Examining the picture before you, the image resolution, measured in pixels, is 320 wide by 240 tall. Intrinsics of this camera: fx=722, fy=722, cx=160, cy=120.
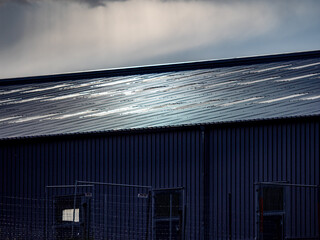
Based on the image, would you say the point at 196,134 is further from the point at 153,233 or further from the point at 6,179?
the point at 6,179

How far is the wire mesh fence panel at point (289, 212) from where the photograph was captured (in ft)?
74.3

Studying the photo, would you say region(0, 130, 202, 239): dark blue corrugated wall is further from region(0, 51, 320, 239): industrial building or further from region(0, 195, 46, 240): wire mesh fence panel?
region(0, 195, 46, 240): wire mesh fence panel

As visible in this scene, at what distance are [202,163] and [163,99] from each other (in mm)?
6847

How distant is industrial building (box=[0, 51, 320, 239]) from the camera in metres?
23.0

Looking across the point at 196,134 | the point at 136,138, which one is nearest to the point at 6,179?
the point at 136,138

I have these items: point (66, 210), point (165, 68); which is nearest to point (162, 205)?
point (66, 210)

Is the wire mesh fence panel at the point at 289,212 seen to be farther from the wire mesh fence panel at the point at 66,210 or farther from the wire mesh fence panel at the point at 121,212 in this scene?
the wire mesh fence panel at the point at 66,210

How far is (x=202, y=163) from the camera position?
2383 centimetres

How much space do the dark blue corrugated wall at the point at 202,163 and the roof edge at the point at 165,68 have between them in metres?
11.7

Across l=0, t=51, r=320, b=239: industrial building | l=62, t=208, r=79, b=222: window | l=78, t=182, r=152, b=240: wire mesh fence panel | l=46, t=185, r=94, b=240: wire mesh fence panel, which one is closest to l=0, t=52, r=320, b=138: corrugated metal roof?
l=0, t=51, r=320, b=239: industrial building

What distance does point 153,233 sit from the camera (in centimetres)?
2394

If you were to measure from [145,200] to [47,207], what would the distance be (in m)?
3.64

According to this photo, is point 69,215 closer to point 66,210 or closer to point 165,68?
point 66,210

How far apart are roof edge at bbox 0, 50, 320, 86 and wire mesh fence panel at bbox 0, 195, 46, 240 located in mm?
13299
